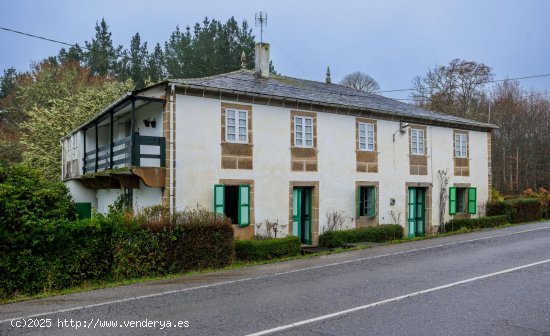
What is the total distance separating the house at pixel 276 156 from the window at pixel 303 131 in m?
0.04

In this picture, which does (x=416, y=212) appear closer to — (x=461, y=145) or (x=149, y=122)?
(x=461, y=145)

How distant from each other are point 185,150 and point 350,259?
19.4 ft

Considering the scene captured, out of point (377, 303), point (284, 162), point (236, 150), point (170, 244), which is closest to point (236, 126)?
point (236, 150)

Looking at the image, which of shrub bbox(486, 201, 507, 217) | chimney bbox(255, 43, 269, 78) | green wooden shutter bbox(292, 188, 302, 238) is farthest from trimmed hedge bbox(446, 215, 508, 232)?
chimney bbox(255, 43, 269, 78)

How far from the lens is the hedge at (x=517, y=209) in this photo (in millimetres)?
24359

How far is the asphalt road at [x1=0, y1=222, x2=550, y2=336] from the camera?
6.86 m

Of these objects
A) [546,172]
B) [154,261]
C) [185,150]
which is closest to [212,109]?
[185,150]

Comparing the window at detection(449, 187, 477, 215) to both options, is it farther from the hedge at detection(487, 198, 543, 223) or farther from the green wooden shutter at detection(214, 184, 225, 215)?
the green wooden shutter at detection(214, 184, 225, 215)

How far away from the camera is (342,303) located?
26.8ft

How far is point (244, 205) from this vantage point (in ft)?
53.0

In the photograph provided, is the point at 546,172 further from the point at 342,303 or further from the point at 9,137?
the point at 9,137

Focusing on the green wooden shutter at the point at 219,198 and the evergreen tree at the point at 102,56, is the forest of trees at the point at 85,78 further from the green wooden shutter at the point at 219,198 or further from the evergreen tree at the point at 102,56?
the green wooden shutter at the point at 219,198

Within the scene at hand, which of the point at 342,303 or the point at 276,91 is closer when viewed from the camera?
the point at 342,303

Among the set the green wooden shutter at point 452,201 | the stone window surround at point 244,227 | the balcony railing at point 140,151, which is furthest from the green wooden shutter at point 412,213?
the balcony railing at point 140,151
